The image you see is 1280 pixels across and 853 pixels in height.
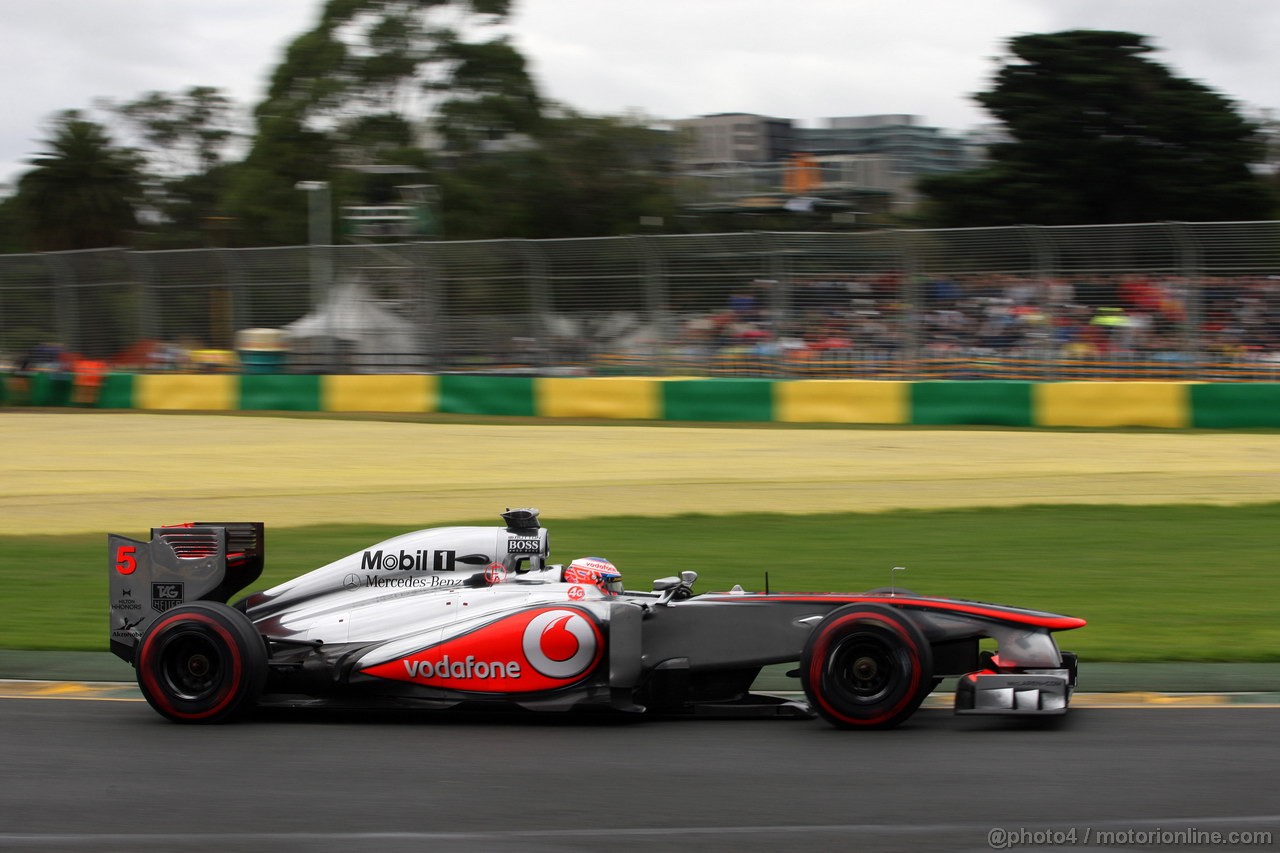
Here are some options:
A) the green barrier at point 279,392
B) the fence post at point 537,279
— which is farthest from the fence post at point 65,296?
the fence post at point 537,279

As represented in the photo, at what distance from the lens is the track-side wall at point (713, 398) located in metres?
16.9

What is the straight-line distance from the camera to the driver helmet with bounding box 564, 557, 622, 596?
548cm

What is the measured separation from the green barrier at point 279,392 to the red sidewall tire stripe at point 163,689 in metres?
15.5

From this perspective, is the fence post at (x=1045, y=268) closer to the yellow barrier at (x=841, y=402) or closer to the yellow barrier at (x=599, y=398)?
the yellow barrier at (x=841, y=402)

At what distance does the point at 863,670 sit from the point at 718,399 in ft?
44.6

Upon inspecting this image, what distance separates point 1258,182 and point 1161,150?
2.61 m

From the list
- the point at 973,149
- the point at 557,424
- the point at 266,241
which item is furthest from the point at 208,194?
the point at 557,424

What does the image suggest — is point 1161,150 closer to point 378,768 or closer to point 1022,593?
point 1022,593

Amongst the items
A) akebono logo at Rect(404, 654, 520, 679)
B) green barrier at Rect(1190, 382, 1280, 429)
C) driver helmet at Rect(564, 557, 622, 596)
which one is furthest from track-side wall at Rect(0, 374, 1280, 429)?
akebono logo at Rect(404, 654, 520, 679)

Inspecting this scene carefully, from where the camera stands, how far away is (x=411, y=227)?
114 ft

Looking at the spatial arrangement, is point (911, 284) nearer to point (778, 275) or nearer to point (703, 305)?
point (778, 275)

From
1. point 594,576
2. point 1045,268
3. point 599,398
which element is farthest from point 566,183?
point 594,576

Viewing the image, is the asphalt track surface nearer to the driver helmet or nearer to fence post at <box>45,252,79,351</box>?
the driver helmet

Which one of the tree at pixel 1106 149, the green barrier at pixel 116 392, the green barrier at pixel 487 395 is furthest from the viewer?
the tree at pixel 1106 149
